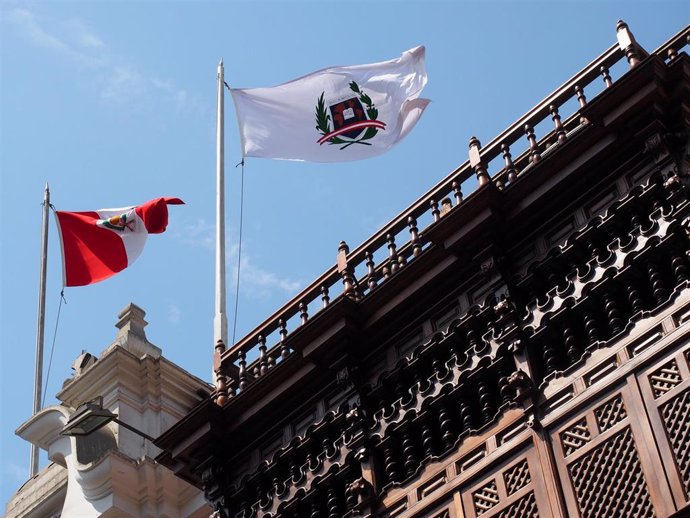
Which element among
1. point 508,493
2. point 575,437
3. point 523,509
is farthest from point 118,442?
point 575,437

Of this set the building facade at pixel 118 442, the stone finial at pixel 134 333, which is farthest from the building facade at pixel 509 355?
the stone finial at pixel 134 333

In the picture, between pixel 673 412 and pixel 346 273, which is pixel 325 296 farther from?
pixel 673 412

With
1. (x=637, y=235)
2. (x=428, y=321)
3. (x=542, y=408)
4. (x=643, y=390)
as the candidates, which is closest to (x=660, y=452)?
(x=643, y=390)

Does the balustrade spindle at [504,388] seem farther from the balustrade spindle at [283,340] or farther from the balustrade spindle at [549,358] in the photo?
the balustrade spindle at [283,340]

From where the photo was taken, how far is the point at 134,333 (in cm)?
2408

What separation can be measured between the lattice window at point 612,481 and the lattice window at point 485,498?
0.94 m

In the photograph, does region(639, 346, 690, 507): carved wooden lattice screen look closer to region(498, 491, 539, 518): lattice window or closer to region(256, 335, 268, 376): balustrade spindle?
region(498, 491, 539, 518): lattice window

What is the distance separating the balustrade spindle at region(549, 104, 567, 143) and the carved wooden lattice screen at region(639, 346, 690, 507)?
10.8ft

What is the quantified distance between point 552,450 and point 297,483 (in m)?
3.60

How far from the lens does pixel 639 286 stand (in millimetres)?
14914

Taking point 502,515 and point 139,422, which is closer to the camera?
point 502,515

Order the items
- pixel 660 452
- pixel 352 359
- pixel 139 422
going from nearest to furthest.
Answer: pixel 660 452
pixel 352 359
pixel 139 422

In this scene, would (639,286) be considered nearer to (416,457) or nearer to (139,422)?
(416,457)

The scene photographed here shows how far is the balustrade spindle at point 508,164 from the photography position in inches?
661
